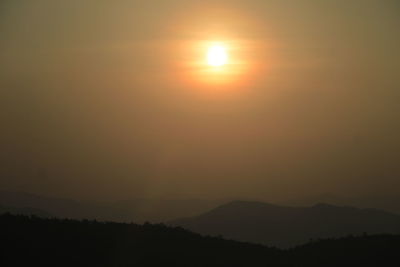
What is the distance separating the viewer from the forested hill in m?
25.1

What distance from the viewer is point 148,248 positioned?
26.5 m

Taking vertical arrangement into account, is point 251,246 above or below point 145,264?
above

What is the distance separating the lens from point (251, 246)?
2927cm

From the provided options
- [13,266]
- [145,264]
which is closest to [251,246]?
[145,264]

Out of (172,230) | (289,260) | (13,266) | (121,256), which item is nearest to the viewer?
(13,266)

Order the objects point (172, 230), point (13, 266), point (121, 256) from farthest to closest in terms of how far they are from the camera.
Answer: point (172, 230) → point (121, 256) → point (13, 266)

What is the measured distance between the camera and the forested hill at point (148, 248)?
82.2 feet

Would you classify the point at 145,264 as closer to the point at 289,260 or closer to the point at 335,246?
the point at 289,260

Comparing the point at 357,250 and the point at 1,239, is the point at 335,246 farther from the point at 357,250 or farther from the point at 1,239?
the point at 1,239

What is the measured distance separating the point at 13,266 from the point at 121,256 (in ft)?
16.1

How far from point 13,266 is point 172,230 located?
899 centimetres

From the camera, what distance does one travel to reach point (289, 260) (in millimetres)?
27766

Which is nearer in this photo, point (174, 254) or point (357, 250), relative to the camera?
point (174, 254)

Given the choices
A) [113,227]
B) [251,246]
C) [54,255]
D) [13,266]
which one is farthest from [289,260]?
[13,266]
